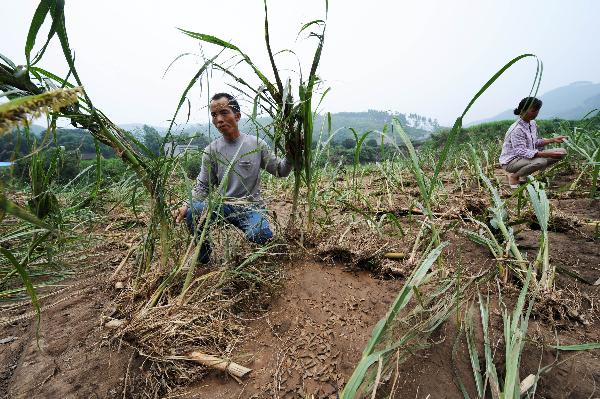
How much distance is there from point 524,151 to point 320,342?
3.54m

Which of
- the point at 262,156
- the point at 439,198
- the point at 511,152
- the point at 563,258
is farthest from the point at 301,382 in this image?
the point at 511,152

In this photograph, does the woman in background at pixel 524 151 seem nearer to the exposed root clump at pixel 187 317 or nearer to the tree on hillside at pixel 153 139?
the exposed root clump at pixel 187 317

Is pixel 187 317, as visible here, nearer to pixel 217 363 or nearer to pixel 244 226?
pixel 217 363

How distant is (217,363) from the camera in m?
1.12

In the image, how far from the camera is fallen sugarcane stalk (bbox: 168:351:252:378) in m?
1.10

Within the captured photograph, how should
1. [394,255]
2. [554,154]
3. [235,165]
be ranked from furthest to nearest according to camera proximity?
[554,154], [235,165], [394,255]

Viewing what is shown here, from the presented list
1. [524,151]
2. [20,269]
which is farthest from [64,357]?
[524,151]

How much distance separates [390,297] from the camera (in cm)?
139

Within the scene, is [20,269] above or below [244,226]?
above

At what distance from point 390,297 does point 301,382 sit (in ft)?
1.82

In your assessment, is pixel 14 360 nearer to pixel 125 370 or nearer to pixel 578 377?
pixel 125 370

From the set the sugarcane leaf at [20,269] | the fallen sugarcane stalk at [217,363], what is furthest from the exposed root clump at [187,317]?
the sugarcane leaf at [20,269]

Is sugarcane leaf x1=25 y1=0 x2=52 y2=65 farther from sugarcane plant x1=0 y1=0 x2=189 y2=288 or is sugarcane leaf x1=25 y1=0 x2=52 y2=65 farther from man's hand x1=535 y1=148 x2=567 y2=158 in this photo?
man's hand x1=535 y1=148 x2=567 y2=158

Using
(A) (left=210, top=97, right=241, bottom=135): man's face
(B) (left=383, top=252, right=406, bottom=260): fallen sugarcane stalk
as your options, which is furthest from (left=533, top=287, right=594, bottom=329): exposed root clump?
(A) (left=210, top=97, right=241, bottom=135): man's face
